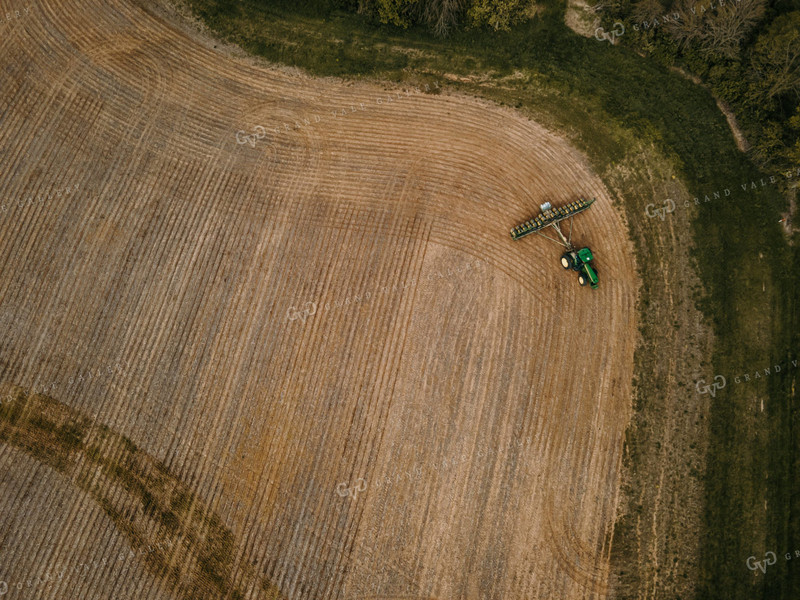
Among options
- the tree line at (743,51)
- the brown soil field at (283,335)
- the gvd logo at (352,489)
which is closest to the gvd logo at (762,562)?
the brown soil field at (283,335)

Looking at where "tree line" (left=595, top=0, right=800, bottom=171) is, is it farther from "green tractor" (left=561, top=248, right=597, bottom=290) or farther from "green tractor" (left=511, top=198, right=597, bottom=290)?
"green tractor" (left=561, top=248, right=597, bottom=290)

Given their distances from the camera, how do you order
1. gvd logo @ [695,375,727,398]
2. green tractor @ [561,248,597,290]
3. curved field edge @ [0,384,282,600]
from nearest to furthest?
curved field edge @ [0,384,282,600]
gvd logo @ [695,375,727,398]
green tractor @ [561,248,597,290]

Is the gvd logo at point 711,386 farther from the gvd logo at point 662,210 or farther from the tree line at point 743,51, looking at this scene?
the tree line at point 743,51

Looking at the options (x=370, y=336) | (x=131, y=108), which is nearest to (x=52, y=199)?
(x=131, y=108)

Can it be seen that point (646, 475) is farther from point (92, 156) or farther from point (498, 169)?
point (92, 156)

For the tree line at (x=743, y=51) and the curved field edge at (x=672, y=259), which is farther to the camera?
the tree line at (x=743, y=51)

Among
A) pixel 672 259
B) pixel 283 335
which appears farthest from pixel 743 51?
pixel 283 335

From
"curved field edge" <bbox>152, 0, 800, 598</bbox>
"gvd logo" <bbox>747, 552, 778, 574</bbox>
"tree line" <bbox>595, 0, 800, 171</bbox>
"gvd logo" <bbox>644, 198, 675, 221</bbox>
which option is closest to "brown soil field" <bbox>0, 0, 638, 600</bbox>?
"curved field edge" <bbox>152, 0, 800, 598</bbox>
